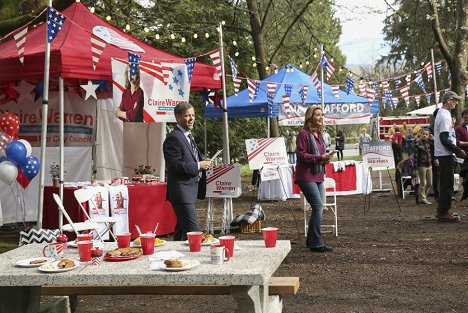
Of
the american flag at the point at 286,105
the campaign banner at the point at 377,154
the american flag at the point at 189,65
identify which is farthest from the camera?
the american flag at the point at 286,105

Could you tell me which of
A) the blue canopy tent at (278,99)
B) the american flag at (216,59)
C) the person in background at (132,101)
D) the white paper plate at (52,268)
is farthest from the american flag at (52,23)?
the blue canopy tent at (278,99)

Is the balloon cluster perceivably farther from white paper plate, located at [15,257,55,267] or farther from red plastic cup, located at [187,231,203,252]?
red plastic cup, located at [187,231,203,252]

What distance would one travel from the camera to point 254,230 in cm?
1031

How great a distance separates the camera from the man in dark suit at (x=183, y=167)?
6.16m

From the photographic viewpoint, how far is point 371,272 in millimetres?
7066

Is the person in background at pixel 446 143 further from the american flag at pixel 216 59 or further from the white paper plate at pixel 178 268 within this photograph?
the white paper plate at pixel 178 268

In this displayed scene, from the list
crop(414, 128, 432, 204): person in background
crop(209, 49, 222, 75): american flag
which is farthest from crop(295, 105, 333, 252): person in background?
crop(414, 128, 432, 204): person in background

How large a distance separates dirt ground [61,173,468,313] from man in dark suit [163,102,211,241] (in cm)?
79

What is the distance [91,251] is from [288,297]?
2583 millimetres

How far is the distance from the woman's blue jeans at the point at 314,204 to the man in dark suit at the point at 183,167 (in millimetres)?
1962

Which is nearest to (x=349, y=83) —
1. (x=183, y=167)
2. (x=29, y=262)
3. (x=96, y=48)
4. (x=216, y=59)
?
(x=216, y=59)

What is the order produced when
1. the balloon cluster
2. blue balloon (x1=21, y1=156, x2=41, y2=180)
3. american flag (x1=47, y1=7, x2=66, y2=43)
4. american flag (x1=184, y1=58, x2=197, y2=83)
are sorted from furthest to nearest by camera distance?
american flag (x1=184, y1=58, x2=197, y2=83)
blue balloon (x1=21, y1=156, x2=41, y2=180)
the balloon cluster
american flag (x1=47, y1=7, x2=66, y2=43)

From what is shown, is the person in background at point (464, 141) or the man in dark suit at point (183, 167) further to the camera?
the person in background at point (464, 141)

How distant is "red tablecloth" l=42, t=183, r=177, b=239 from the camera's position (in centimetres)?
888
